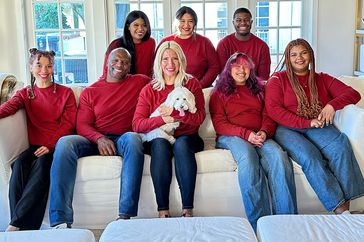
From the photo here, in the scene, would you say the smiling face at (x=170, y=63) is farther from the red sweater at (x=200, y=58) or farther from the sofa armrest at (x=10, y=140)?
the sofa armrest at (x=10, y=140)

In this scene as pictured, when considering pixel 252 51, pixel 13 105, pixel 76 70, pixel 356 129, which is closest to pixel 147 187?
pixel 13 105

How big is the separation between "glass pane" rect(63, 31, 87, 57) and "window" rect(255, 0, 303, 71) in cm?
179

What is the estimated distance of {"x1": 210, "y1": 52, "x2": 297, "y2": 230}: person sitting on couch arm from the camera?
2.56 m

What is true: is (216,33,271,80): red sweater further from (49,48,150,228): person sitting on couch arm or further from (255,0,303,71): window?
(255,0,303,71): window

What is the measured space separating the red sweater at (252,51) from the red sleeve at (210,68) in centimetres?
10

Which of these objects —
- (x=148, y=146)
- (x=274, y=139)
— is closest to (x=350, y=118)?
(x=274, y=139)

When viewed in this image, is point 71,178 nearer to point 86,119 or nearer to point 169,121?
point 86,119

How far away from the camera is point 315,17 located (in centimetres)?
459

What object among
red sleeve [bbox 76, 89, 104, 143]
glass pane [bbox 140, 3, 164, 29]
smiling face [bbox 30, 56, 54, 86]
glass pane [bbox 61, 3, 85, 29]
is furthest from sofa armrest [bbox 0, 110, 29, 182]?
glass pane [bbox 140, 3, 164, 29]

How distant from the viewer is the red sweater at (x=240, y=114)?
9.53ft

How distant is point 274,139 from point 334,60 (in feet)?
7.05

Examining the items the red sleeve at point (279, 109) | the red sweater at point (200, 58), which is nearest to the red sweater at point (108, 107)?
the red sweater at point (200, 58)

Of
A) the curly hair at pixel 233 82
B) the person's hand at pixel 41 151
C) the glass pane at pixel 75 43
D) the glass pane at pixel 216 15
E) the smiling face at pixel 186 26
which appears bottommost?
the person's hand at pixel 41 151

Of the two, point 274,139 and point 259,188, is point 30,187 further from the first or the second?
point 274,139
